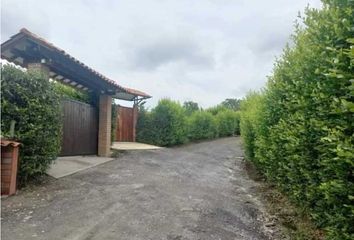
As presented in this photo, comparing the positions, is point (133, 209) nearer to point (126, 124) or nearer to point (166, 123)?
point (166, 123)

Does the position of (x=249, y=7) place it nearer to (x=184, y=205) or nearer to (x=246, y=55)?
(x=246, y=55)

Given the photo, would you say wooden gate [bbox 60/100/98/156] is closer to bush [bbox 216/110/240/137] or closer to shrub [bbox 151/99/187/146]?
shrub [bbox 151/99/187/146]

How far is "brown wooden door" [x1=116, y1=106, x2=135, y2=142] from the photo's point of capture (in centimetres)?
1847

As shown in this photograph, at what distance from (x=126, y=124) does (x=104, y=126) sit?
681 cm

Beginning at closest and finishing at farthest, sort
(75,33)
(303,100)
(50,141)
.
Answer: (303,100) < (50,141) < (75,33)

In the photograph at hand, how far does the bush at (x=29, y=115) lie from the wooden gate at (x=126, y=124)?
1139 cm

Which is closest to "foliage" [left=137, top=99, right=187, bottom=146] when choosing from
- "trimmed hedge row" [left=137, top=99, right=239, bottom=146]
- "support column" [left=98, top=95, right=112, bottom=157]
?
"trimmed hedge row" [left=137, top=99, right=239, bottom=146]

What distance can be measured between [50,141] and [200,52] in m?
9.91

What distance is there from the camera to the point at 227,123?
28469mm

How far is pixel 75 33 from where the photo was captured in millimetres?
10570

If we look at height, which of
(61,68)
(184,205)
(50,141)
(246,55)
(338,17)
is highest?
(246,55)

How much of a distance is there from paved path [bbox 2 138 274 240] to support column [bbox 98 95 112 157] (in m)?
3.45

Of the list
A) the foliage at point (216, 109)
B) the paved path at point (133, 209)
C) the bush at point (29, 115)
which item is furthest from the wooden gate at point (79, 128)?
the foliage at point (216, 109)

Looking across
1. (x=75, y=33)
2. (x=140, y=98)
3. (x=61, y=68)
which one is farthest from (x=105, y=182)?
(x=140, y=98)
